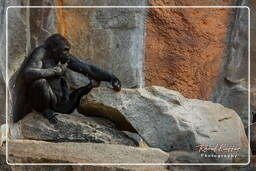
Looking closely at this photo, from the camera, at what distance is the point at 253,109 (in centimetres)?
815

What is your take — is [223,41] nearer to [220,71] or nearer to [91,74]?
[220,71]

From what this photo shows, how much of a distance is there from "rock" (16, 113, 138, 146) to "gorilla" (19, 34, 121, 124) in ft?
0.24

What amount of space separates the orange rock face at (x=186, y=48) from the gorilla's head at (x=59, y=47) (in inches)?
36.8

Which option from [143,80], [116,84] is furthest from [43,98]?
[143,80]

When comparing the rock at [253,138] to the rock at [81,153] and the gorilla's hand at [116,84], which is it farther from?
the gorilla's hand at [116,84]

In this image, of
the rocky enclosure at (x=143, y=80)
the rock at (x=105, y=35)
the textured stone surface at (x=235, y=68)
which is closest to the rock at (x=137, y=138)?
the rocky enclosure at (x=143, y=80)

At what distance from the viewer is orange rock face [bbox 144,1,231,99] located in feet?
26.8

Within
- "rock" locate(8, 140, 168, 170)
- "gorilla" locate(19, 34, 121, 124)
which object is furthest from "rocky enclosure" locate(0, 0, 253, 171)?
"gorilla" locate(19, 34, 121, 124)

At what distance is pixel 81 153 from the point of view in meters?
6.88

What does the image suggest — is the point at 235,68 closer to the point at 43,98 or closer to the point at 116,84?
the point at 116,84

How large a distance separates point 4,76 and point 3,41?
28 centimetres

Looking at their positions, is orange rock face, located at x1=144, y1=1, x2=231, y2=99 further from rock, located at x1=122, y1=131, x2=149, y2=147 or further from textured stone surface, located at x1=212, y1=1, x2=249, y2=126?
rock, located at x1=122, y1=131, x2=149, y2=147

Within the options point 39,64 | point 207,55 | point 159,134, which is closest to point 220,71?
point 207,55

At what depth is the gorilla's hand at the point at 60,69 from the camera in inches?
289
